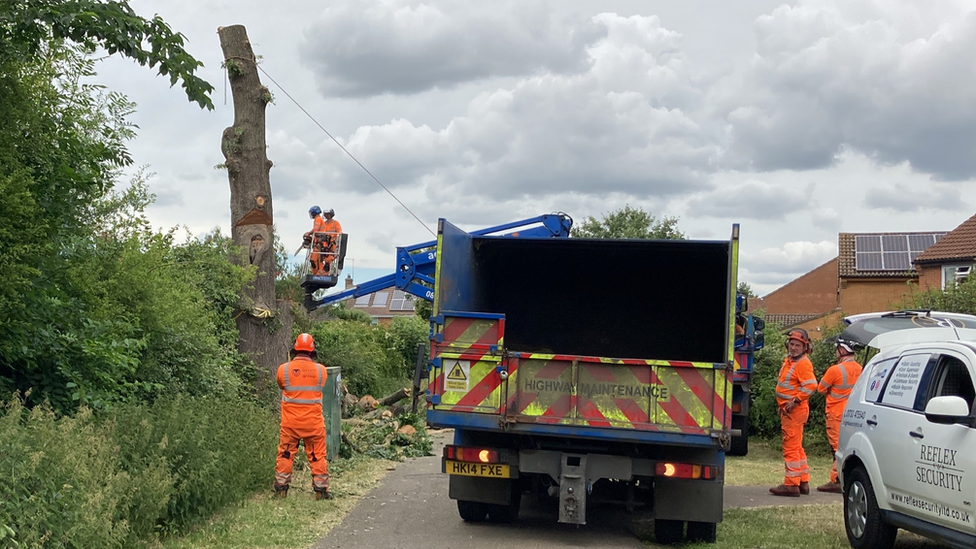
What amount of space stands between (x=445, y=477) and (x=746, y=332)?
5.11 m

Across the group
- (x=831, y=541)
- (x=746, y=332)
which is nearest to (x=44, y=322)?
(x=831, y=541)

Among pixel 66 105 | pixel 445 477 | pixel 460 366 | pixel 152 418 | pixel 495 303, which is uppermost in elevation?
pixel 66 105

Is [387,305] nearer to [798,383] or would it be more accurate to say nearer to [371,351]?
[371,351]

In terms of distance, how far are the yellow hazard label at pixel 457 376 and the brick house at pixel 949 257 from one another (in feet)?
100

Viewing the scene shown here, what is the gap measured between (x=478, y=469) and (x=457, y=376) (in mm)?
860

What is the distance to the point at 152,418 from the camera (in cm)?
817

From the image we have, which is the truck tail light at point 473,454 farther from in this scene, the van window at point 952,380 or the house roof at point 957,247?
the house roof at point 957,247

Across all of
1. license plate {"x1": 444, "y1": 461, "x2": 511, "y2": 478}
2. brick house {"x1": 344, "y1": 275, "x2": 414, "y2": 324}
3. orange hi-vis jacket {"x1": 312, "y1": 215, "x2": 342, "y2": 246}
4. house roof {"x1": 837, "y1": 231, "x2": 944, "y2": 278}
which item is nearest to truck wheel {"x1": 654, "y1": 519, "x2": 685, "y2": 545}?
license plate {"x1": 444, "y1": 461, "x2": 511, "y2": 478}

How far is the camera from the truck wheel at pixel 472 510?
887 cm

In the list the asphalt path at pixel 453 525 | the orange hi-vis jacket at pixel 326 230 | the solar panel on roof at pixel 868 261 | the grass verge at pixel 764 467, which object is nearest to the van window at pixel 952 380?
the asphalt path at pixel 453 525

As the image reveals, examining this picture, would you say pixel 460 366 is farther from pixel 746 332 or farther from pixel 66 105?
pixel 746 332

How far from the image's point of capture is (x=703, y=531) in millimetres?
8289

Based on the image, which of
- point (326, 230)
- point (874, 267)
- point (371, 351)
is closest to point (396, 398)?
point (326, 230)

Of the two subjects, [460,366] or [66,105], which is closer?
[460,366]
